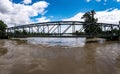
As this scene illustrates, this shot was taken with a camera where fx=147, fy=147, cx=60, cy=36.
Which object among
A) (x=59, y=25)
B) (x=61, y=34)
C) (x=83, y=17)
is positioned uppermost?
(x=83, y=17)

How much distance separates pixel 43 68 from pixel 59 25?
123 ft

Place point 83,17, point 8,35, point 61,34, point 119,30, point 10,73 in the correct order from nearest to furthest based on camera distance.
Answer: point 10,73 → point 61,34 → point 119,30 → point 8,35 → point 83,17

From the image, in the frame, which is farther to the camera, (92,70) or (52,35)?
(52,35)

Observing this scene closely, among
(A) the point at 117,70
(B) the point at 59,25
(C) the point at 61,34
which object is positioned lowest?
(A) the point at 117,70

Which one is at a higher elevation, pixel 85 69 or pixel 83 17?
pixel 83 17

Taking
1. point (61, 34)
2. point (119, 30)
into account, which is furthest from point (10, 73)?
point (119, 30)

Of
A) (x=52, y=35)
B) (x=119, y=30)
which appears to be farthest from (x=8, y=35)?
(x=119, y=30)

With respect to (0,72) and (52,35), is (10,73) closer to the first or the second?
(0,72)

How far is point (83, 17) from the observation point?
79.4 meters

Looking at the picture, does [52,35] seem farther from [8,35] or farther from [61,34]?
[8,35]

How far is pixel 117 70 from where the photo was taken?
521 inches

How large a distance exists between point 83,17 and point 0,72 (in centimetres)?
7032

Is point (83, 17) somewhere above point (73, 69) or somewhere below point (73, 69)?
above

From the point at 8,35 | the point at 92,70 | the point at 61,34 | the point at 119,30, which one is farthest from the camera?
the point at 8,35
